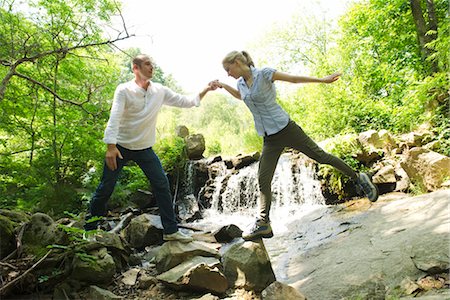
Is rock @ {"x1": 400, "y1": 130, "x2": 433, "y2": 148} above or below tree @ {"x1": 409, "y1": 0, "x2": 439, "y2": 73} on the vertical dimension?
below

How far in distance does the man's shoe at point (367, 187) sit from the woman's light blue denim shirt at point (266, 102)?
1172 mm

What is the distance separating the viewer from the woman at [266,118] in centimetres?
262

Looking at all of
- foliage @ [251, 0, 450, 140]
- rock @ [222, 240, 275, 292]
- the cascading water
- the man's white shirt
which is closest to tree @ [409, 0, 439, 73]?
foliage @ [251, 0, 450, 140]

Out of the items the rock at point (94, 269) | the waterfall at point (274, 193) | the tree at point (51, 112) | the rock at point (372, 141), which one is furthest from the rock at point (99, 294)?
the rock at point (372, 141)

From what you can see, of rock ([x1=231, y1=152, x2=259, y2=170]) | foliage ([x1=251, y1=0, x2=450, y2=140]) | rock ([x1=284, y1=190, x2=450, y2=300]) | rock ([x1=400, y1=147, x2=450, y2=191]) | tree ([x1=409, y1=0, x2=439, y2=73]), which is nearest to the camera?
rock ([x1=284, y1=190, x2=450, y2=300])

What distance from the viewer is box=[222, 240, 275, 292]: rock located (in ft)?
7.93

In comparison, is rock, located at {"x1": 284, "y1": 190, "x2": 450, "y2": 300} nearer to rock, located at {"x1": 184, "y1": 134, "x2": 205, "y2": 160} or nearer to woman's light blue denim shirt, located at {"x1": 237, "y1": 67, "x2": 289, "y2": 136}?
woman's light blue denim shirt, located at {"x1": 237, "y1": 67, "x2": 289, "y2": 136}

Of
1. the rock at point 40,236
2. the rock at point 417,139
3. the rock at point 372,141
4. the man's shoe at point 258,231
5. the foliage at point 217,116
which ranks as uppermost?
the foliage at point 217,116

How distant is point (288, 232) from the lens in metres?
4.70

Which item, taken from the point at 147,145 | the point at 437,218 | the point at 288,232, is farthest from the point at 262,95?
the point at 288,232

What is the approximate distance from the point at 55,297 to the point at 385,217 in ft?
11.1

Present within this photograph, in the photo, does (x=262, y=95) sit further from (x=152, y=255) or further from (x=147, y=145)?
(x=152, y=255)

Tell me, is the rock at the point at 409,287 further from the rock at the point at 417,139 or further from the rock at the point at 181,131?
the rock at the point at 181,131

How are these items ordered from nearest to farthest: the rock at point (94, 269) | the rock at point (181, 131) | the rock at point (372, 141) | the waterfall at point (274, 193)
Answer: the rock at point (94, 269) → the rock at point (372, 141) → the waterfall at point (274, 193) → the rock at point (181, 131)
